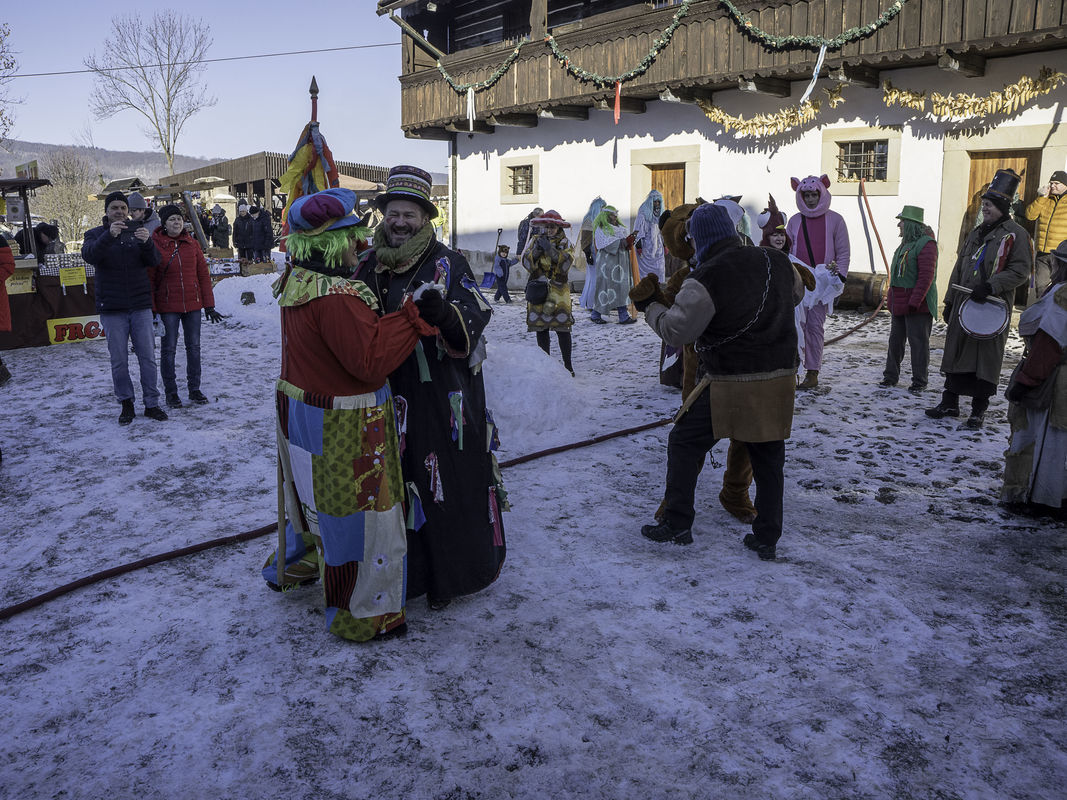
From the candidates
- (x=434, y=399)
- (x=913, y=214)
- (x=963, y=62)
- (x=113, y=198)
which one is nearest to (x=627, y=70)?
(x=963, y=62)

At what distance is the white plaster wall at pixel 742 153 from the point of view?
11672mm

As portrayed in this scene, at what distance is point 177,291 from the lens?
7434 millimetres


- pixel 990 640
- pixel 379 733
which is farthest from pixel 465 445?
pixel 990 640

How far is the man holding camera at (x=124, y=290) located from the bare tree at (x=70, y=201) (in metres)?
33.1

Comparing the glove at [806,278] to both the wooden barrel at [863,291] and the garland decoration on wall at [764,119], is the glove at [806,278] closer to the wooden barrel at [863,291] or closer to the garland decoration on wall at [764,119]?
the wooden barrel at [863,291]

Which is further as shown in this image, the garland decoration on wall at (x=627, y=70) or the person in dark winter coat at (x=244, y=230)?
the person in dark winter coat at (x=244, y=230)

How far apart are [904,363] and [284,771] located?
334 inches

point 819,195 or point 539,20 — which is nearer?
point 819,195

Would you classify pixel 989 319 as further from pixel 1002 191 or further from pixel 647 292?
pixel 647 292

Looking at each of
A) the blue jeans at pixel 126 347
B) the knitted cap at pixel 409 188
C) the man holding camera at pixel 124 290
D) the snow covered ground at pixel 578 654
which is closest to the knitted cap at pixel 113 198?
the man holding camera at pixel 124 290

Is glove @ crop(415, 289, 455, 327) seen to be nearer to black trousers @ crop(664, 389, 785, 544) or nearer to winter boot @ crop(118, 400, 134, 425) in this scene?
black trousers @ crop(664, 389, 785, 544)

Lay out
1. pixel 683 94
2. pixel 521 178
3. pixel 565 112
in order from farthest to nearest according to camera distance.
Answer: pixel 521 178, pixel 565 112, pixel 683 94

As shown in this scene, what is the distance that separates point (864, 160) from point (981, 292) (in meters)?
7.69

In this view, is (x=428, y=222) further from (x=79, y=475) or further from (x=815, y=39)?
(x=815, y=39)
